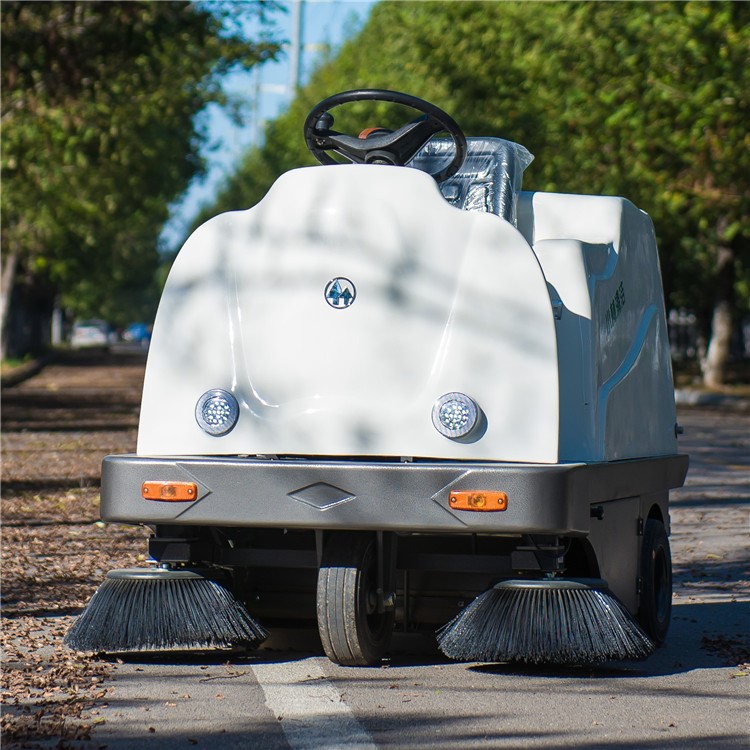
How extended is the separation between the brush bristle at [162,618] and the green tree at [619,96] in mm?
17838

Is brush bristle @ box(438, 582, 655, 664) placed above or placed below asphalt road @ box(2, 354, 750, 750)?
above

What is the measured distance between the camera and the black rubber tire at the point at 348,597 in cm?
612

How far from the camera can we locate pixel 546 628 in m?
5.95

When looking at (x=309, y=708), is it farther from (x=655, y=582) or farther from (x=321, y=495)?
(x=655, y=582)

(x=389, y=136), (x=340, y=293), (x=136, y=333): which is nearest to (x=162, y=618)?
(x=340, y=293)

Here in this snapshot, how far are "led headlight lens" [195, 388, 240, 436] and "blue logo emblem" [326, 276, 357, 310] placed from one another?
581 mm

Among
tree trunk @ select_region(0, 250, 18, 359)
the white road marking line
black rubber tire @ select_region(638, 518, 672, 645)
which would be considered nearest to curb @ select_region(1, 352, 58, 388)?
tree trunk @ select_region(0, 250, 18, 359)

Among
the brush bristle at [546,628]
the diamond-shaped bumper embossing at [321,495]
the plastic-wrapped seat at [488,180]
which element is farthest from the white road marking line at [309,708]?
the plastic-wrapped seat at [488,180]

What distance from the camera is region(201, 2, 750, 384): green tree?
939 inches

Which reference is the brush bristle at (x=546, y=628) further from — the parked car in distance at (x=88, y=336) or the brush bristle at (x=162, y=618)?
the parked car in distance at (x=88, y=336)

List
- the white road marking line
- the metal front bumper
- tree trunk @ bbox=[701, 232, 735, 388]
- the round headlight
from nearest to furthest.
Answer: the white road marking line
the metal front bumper
the round headlight
tree trunk @ bbox=[701, 232, 735, 388]

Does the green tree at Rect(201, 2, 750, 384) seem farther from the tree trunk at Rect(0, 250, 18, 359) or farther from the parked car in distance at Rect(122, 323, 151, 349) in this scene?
the parked car in distance at Rect(122, 323, 151, 349)

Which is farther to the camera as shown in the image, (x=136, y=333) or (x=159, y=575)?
A: (x=136, y=333)

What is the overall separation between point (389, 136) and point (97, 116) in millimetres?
23001
